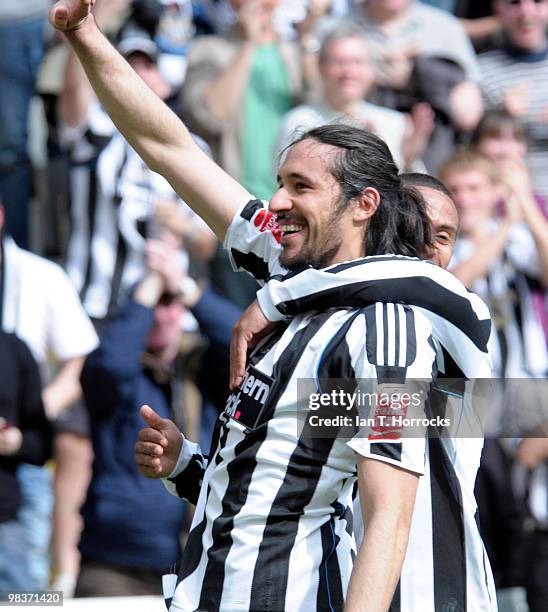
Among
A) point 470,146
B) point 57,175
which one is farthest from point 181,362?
point 470,146

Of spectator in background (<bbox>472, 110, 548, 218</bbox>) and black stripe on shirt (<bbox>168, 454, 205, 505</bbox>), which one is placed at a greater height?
spectator in background (<bbox>472, 110, 548, 218</bbox>)

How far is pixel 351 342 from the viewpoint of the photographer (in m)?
2.70

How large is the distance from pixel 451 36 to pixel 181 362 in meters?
3.08

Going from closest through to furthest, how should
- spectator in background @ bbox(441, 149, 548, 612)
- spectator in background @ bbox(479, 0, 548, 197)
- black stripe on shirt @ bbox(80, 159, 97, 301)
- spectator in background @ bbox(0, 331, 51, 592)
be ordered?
spectator in background @ bbox(0, 331, 51, 592) → spectator in background @ bbox(441, 149, 548, 612) → black stripe on shirt @ bbox(80, 159, 97, 301) → spectator in background @ bbox(479, 0, 548, 197)

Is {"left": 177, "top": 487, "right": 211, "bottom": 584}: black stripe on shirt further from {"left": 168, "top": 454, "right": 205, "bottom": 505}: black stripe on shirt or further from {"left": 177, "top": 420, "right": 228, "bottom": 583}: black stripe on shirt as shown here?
{"left": 168, "top": 454, "right": 205, "bottom": 505}: black stripe on shirt

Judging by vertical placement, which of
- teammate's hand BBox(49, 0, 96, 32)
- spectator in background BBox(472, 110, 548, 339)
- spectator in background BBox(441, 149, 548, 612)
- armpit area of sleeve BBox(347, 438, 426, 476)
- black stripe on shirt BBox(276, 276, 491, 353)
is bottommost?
armpit area of sleeve BBox(347, 438, 426, 476)

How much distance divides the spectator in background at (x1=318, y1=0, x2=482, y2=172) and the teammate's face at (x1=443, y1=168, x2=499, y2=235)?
2.10 feet

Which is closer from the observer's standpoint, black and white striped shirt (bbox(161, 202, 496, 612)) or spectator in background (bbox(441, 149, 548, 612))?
black and white striped shirt (bbox(161, 202, 496, 612))

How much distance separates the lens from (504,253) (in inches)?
262

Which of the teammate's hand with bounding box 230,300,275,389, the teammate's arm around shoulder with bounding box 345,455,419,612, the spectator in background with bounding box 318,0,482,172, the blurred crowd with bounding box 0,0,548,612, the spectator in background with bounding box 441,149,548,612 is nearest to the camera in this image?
the teammate's arm around shoulder with bounding box 345,455,419,612

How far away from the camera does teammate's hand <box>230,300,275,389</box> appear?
290cm

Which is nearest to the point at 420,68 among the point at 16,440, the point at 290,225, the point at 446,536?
the point at 16,440

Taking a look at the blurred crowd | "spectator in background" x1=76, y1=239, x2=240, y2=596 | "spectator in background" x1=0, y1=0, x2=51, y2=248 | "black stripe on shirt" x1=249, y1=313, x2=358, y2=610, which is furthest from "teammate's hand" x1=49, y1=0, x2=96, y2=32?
"spectator in background" x1=0, y1=0, x2=51, y2=248

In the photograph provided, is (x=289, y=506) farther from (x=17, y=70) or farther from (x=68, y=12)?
(x=17, y=70)
